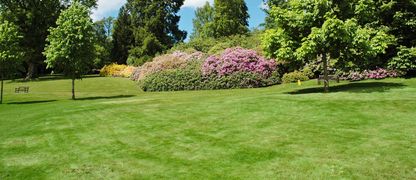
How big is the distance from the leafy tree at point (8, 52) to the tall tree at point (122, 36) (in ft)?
138

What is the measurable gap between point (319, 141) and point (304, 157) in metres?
1.58

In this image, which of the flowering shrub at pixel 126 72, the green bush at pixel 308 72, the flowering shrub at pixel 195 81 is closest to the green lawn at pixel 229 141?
the green bush at pixel 308 72

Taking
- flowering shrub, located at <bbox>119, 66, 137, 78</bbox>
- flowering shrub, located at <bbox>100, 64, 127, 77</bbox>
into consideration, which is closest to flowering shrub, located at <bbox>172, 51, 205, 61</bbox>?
flowering shrub, located at <bbox>119, 66, 137, 78</bbox>

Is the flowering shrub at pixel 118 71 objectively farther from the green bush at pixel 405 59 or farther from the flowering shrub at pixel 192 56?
the green bush at pixel 405 59

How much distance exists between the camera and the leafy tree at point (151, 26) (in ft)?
226

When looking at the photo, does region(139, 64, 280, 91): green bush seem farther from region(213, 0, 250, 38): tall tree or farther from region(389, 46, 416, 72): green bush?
→ region(213, 0, 250, 38): tall tree

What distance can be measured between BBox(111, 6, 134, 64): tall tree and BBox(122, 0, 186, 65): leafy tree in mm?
1103

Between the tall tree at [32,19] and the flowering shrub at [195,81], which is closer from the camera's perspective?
the flowering shrub at [195,81]

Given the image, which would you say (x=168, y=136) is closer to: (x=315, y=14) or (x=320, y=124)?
(x=320, y=124)

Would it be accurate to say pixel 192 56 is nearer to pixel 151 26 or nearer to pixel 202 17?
pixel 151 26

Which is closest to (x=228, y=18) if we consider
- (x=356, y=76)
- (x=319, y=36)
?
(x=356, y=76)

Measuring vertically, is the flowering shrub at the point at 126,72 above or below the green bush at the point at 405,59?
below

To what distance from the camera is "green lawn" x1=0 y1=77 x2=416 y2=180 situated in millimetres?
10000

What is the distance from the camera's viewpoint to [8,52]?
31734 mm
